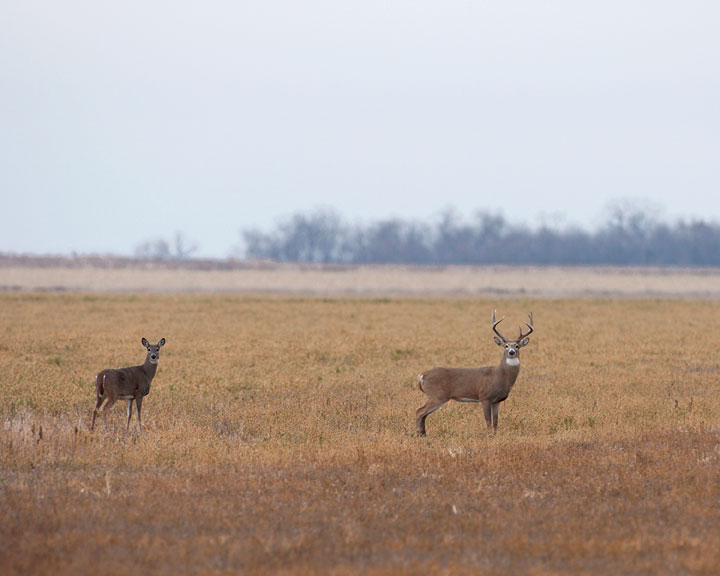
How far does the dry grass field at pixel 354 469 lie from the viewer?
8.47m

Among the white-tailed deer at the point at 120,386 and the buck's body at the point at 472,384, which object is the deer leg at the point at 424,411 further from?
the white-tailed deer at the point at 120,386

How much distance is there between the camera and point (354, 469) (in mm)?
11969

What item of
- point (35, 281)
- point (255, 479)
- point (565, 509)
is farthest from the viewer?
point (35, 281)

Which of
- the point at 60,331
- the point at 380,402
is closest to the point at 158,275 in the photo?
the point at 60,331

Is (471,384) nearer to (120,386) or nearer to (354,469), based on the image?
(354,469)

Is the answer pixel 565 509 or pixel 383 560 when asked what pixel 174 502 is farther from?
pixel 565 509

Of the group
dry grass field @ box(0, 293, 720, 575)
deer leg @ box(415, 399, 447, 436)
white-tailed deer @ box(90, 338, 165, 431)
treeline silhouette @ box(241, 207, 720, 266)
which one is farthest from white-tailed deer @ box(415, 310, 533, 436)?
treeline silhouette @ box(241, 207, 720, 266)

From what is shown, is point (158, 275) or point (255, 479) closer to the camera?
point (255, 479)

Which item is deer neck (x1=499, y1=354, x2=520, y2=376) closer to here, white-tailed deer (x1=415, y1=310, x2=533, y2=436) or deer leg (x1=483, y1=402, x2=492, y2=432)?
white-tailed deer (x1=415, y1=310, x2=533, y2=436)

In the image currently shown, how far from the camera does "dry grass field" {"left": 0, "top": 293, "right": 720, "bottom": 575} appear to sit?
8.47m

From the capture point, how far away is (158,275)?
85.2 meters

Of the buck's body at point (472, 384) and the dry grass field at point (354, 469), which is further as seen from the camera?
the buck's body at point (472, 384)

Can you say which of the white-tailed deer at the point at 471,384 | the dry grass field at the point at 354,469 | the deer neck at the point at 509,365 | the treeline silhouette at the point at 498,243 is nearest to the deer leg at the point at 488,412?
the white-tailed deer at the point at 471,384

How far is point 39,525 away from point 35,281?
72.8 m
